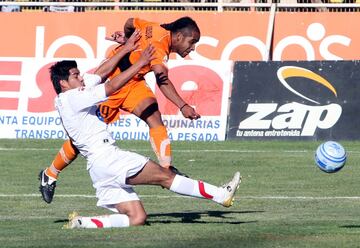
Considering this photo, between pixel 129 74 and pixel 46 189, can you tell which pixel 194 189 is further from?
pixel 46 189

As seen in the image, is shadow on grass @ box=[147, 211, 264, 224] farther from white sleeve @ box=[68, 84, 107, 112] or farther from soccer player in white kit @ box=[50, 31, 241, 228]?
white sleeve @ box=[68, 84, 107, 112]

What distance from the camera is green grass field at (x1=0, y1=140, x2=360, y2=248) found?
35.5 ft

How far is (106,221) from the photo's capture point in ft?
38.8

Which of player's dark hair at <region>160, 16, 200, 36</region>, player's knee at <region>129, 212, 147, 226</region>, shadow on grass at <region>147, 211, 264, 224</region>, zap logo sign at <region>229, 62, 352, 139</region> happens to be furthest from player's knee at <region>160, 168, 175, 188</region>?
zap logo sign at <region>229, 62, 352, 139</region>

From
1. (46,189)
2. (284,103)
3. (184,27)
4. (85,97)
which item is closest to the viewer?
(85,97)

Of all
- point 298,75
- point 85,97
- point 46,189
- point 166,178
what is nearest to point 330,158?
point 166,178

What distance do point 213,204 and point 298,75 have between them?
340 inches

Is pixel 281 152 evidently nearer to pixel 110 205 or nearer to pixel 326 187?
pixel 326 187

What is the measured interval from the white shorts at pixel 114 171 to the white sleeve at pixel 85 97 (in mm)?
544

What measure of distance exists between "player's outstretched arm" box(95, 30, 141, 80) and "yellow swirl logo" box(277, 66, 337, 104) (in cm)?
1029

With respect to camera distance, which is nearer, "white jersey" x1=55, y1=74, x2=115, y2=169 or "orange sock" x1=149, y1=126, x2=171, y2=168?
"white jersey" x1=55, y1=74, x2=115, y2=169

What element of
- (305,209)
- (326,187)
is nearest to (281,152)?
(326,187)

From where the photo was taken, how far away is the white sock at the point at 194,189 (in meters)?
11.8

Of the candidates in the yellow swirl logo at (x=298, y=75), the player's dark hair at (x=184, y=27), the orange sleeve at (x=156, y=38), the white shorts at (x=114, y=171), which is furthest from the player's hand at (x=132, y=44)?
the yellow swirl logo at (x=298, y=75)
